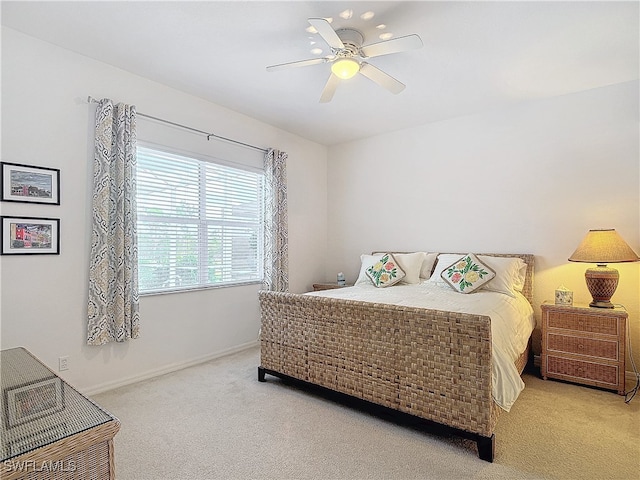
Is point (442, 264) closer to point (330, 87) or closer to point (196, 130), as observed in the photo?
point (330, 87)

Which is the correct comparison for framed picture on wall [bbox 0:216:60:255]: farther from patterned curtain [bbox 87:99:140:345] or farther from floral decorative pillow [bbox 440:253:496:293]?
floral decorative pillow [bbox 440:253:496:293]

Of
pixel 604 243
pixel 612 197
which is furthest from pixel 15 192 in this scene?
pixel 612 197

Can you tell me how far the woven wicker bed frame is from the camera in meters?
1.97

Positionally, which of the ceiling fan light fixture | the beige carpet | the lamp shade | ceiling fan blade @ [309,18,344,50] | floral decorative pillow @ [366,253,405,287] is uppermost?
ceiling fan blade @ [309,18,344,50]

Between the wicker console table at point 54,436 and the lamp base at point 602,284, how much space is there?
3.61 m

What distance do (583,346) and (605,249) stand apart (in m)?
0.85

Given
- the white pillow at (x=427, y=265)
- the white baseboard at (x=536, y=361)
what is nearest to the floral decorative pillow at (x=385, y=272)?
the white pillow at (x=427, y=265)

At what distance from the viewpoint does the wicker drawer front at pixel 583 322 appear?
2898 mm

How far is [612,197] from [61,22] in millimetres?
4692

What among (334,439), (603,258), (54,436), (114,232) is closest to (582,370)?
(603,258)

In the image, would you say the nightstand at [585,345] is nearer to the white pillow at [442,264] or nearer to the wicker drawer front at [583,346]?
the wicker drawer front at [583,346]

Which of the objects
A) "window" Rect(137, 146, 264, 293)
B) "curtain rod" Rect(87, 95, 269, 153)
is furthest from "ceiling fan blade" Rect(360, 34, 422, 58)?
"window" Rect(137, 146, 264, 293)

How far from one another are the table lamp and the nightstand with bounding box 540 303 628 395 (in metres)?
0.14

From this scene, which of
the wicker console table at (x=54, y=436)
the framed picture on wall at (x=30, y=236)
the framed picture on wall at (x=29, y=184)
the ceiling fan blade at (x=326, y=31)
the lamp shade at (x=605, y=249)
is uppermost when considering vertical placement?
the ceiling fan blade at (x=326, y=31)
